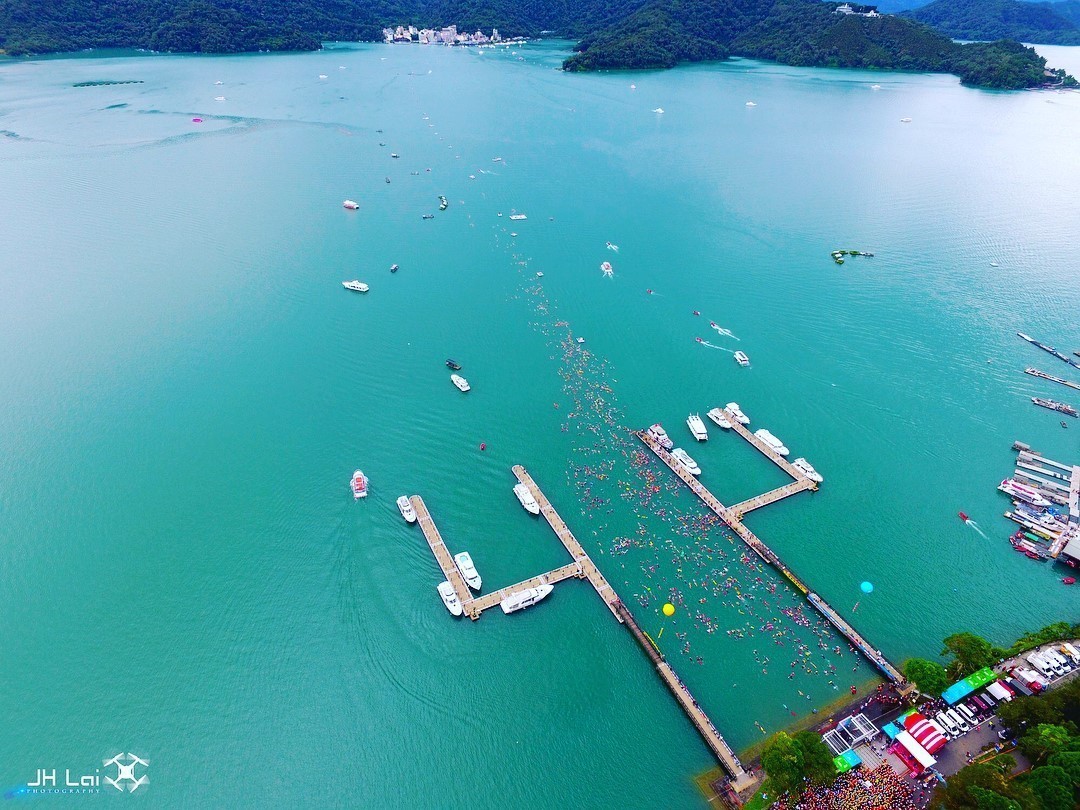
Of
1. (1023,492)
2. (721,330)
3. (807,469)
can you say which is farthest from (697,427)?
(1023,492)

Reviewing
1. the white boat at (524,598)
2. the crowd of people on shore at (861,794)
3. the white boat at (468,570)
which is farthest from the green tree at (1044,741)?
the white boat at (468,570)

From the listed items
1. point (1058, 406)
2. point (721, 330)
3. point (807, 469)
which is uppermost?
point (721, 330)

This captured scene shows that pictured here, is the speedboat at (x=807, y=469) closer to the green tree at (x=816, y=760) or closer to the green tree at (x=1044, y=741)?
the green tree at (x=1044, y=741)

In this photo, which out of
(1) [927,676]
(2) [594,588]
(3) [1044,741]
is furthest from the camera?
(2) [594,588]

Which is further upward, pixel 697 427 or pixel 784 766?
pixel 697 427

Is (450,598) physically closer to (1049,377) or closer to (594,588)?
(594,588)

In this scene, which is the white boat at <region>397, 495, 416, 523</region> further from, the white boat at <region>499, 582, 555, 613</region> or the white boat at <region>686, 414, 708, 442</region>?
the white boat at <region>686, 414, 708, 442</region>
